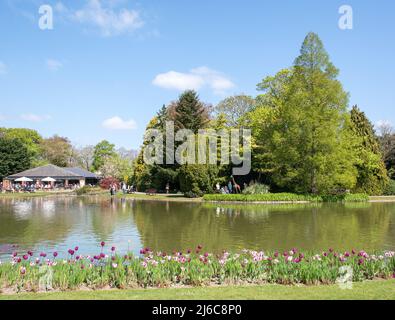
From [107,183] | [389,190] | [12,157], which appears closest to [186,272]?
[389,190]

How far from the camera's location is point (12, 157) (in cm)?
6431

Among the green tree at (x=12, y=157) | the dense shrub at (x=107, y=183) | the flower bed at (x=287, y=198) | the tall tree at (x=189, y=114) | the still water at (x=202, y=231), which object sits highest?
the tall tree at (x=189, y=114)

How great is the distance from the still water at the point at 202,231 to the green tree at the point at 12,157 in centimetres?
4438

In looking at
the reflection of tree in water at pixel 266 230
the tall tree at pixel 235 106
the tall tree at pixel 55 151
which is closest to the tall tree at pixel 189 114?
the tall tree at pixel 235 106

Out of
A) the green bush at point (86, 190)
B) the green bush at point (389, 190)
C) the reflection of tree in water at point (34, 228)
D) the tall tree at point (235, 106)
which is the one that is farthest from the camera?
the tall tree at point (235, 106)

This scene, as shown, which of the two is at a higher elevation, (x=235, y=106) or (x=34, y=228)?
(x=235, y=106)

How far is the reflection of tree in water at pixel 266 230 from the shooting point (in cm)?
1405

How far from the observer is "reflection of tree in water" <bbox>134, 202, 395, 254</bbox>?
1405 cm

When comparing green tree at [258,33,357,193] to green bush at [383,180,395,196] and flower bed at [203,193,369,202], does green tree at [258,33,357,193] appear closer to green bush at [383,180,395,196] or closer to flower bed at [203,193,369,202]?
flower bed at [203,193,369,202]

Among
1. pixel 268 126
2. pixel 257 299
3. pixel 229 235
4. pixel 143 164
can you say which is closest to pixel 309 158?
pixel 268 126

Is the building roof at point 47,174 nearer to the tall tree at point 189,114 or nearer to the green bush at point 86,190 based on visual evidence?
the green bush at point 86,190

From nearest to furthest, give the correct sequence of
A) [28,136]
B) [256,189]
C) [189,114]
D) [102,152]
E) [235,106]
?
[256,189] < [189,114] < [235,106] < [28,136] < [102,152]

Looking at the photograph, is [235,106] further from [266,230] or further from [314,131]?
[266,230]

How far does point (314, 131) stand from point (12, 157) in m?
49.2
